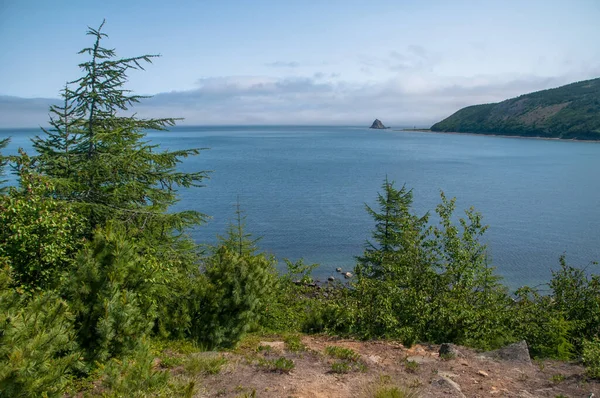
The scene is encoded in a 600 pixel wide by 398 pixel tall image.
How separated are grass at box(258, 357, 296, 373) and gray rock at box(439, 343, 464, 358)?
386 centimetres

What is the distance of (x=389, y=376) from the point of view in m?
8.19

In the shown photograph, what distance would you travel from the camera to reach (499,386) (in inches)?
327

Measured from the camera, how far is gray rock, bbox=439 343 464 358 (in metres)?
9.89

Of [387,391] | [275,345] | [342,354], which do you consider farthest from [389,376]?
[275,345]

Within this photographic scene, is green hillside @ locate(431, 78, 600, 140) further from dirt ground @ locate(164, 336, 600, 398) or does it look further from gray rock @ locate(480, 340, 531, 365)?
dirt ground @ locate(164, 336, 600, 398)

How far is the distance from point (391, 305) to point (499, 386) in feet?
12.9

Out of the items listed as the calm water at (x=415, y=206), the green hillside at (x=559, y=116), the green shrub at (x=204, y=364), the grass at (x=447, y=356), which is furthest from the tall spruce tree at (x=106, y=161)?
Answer: the green hillside at (x=559, y=116)

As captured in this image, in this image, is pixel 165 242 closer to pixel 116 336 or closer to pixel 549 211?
pixel 116 336

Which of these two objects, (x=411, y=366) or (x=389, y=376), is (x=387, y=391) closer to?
(x=389, y=376)

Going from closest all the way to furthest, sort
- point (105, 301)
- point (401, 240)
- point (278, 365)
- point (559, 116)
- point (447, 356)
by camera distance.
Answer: point (105, 301), point (278, 365), point (447, 356), point (401, 240), point (559, 116)

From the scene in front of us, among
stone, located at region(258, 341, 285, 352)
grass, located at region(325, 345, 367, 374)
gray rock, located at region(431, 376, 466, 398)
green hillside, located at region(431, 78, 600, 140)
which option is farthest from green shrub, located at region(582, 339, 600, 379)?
green hillside, located at region(431, 78, 600, 140)

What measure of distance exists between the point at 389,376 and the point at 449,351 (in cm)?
259

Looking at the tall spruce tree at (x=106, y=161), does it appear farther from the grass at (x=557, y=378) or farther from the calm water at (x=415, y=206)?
the calm water at (x=415, y=206)

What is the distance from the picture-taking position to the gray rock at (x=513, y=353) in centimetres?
977
